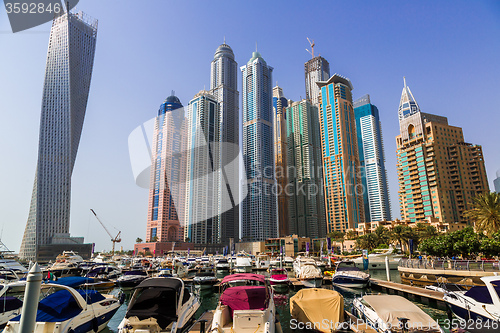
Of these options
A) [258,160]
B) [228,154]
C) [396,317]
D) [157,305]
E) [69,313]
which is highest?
[228,154]

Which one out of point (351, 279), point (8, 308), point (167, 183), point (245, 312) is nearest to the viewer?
point (245, 312)

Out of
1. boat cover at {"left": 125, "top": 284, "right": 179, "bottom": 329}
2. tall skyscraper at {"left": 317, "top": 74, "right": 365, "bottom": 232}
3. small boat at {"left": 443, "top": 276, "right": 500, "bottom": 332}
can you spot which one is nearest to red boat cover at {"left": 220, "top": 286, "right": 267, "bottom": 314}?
boat cover at {"left": 125, "top": 284, "right": 179, "bottom": 329}

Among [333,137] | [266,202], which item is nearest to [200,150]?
[266,202]

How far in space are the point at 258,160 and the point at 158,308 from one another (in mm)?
164483

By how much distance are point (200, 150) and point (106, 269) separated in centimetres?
12592

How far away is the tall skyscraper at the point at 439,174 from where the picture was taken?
114 m

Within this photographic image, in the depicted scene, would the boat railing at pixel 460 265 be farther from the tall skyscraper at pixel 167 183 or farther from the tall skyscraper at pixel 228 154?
the tall skyscraper at pixel 167 183

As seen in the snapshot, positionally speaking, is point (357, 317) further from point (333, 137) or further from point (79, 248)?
point (333, 137)

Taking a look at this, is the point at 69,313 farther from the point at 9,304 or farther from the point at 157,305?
the point at 9,304

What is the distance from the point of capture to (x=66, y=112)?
129m

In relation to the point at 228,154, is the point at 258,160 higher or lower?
lower

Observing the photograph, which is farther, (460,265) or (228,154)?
(228,154)

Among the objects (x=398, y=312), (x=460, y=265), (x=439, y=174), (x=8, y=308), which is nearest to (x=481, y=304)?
(x=398, y=312)

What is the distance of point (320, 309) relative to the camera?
14.7 metres
